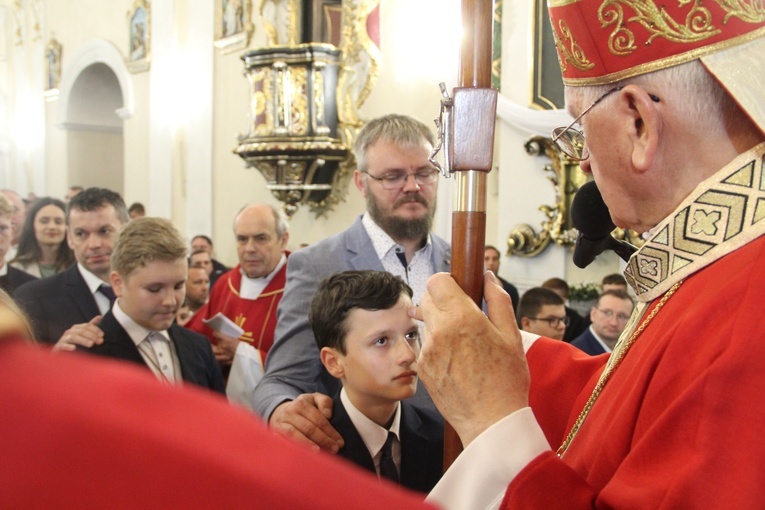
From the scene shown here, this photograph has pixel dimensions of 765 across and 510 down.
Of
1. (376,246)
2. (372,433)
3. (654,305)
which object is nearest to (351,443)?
(372,433)

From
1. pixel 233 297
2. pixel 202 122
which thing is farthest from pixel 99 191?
pixel 202 122

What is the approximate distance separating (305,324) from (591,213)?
1.11 meters

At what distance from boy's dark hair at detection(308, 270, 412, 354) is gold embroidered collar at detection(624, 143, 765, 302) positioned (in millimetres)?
999

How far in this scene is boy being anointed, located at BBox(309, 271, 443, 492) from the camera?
218cm

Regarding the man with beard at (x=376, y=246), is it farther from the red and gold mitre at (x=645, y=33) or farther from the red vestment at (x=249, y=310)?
the red vestment at (x=249, y=310)

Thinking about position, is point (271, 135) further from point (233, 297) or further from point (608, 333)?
point (608, 333)

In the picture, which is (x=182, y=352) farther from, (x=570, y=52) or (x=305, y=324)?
(x=570, y=52)

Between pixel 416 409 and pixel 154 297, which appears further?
pixel 154 297

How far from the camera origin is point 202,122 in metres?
10.4

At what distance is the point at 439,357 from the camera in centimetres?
133

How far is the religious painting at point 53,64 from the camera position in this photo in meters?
14.3

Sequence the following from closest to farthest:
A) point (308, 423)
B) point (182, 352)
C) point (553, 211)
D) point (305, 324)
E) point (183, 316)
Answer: point (308, 423)
point (305, 324)
point (182, 352)
point (183, 316)
point (553, 211)

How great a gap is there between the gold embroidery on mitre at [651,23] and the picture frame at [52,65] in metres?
14.5

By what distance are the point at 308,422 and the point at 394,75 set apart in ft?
19.8
